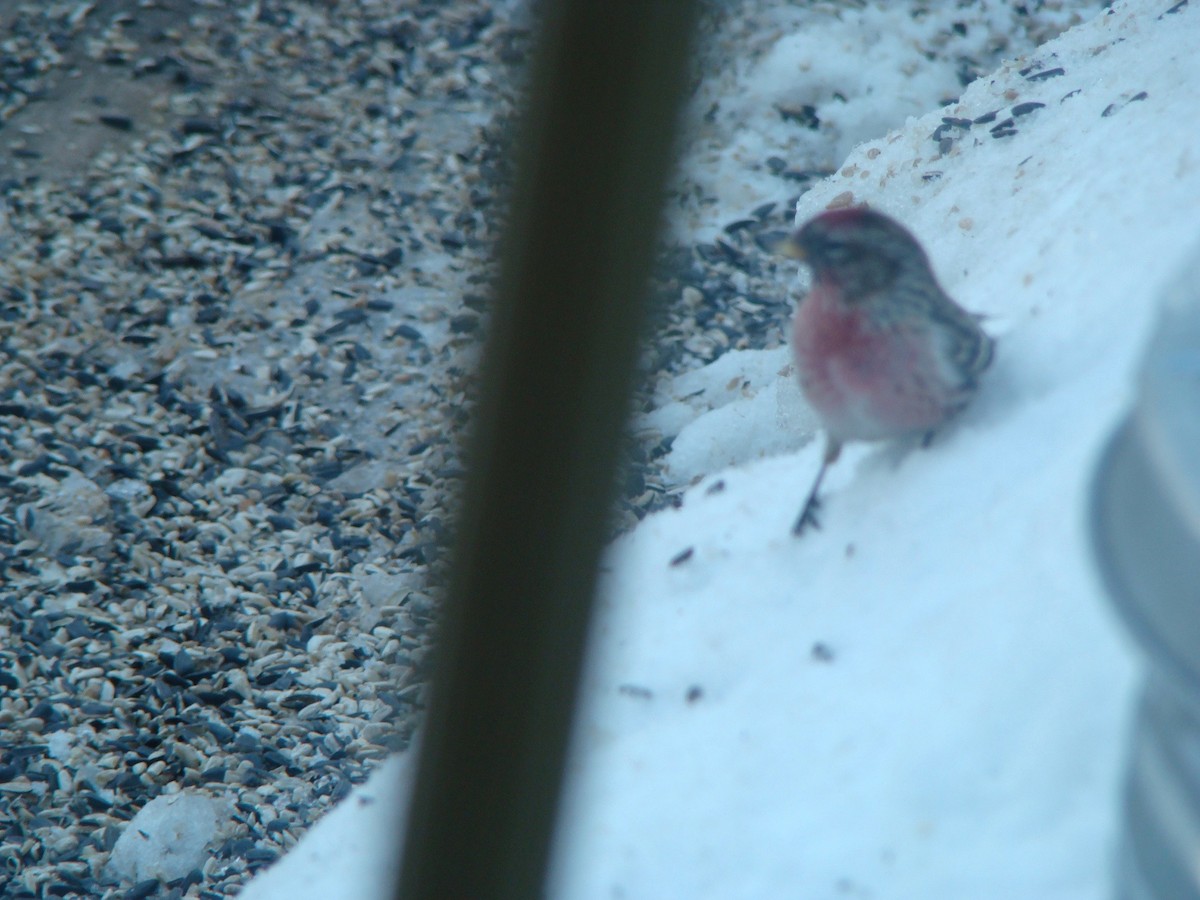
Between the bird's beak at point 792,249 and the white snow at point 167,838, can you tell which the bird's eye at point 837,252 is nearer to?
the bird's beak at point 792,249

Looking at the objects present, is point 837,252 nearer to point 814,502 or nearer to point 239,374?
point 814,502

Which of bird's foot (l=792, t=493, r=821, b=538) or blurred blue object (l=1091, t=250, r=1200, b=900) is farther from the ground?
blurred blue object (l=1091, t=250, r=1200, b=900)

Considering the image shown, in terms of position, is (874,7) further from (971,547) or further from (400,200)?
(971,547)

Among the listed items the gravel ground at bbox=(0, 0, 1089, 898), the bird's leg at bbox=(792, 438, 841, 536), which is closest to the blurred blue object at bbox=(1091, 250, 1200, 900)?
the bird's leg at bbox=(792, 438, 841, 536)

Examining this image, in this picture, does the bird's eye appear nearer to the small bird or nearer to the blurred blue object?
the small bird

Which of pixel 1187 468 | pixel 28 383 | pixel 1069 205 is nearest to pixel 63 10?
pixel 28 383

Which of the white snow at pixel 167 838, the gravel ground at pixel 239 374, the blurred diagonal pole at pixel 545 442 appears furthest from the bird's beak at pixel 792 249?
the white snow at pixel 167 838
